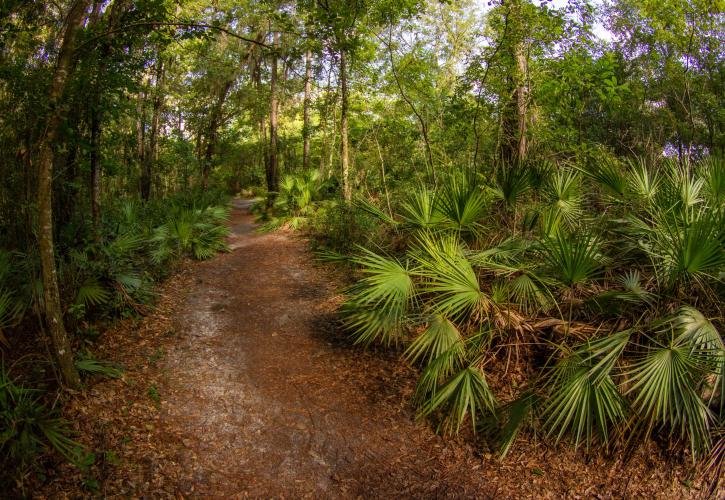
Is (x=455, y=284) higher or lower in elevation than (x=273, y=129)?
lower

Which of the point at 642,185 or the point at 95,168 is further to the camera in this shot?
the point at 95,168

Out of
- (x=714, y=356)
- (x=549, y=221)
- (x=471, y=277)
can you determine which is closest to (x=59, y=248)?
(x=471, y=277)

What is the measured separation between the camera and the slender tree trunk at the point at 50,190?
12.2ft

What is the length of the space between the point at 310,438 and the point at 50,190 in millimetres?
3318

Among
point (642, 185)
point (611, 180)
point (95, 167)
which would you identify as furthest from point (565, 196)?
point (95, 167)

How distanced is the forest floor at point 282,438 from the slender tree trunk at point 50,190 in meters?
0.49

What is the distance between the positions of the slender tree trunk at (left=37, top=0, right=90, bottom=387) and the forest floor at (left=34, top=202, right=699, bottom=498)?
486mm

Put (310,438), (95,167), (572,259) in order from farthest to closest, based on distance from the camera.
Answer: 1. (95,167)
2. (310,438)
3. (572,259)

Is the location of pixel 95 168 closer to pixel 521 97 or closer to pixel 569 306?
pixel 569 306

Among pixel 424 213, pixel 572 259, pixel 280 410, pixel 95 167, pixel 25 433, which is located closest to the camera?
pixel 25 433

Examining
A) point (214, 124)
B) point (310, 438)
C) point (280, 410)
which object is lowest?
point (310, 438)

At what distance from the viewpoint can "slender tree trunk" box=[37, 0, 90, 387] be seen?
373 centimetres

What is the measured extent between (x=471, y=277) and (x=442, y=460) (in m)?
1.83

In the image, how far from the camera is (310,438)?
4102mm
